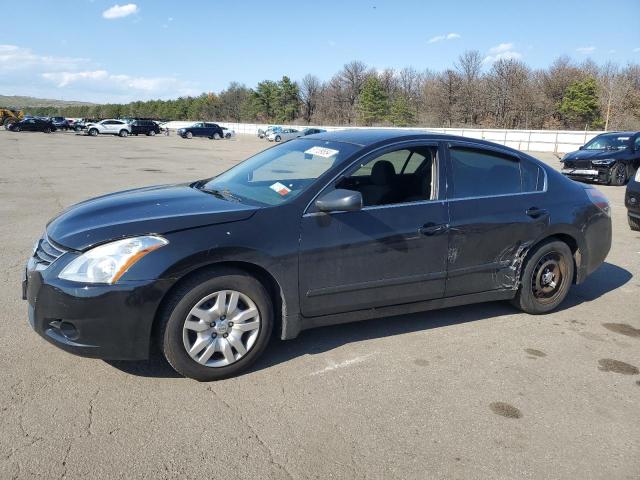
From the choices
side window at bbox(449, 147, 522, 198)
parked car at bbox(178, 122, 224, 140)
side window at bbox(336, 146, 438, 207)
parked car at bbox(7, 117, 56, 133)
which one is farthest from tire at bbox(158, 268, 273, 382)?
parked car at bbox(7, 117, 56, 133)

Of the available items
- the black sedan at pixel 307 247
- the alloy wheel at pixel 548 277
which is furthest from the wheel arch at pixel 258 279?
the alloy wheel at pixel 548 277

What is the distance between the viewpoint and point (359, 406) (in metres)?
3.18

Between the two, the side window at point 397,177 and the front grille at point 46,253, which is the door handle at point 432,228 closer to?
the side window at point 397,177

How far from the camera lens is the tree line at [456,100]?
62.8 m

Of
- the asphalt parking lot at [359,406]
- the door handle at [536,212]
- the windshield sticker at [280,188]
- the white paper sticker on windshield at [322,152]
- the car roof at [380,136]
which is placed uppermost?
the car roof at [380,136]

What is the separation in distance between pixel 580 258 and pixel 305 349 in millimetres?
2865

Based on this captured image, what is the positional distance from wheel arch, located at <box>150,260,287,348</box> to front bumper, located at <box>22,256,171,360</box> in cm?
7

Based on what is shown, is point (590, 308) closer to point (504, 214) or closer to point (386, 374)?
point (504, 214)

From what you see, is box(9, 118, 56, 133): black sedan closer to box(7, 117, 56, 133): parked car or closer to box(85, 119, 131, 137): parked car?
box(7, 117, 56, 133): parked car

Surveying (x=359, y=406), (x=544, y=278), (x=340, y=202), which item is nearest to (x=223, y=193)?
(x=340, y=202)

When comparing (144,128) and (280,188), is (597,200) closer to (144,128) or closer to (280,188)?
(280,188)

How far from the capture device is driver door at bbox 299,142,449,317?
12.0ft

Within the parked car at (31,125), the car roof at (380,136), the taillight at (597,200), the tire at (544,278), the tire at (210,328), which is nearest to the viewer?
the tire at (210,328)

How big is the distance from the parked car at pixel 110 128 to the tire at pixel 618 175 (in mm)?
44560
